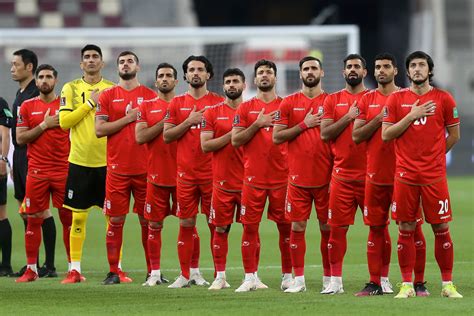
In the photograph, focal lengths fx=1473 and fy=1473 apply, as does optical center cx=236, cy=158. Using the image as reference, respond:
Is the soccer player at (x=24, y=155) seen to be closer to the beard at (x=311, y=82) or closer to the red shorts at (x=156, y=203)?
the red shorts at (x=156, y=203)

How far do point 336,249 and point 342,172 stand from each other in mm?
654

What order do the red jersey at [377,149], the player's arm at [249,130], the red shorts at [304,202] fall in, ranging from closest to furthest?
the red jersey at [377,149], the red shorts at [304,202], the player's arm at [249,130]

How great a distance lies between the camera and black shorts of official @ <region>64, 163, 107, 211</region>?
45.3ft

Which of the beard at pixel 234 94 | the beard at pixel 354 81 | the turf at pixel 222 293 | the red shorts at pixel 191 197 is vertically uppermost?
the beard at pixel 354 81

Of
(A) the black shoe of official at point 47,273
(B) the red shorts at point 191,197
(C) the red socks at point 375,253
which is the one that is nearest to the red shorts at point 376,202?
(C) the red socks at point 375,253

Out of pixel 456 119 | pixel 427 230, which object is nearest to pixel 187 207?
pixel 456 119

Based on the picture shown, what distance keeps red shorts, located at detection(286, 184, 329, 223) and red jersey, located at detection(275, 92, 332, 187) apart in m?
0.06

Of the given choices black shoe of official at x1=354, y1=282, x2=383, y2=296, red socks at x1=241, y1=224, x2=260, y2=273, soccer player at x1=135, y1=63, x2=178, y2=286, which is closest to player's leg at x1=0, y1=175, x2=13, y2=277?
soccer player at x1=135, y1=63, x2=178, y2=286

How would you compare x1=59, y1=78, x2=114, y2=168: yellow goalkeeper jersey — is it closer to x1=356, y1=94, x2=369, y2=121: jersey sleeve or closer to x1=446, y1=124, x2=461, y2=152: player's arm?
x1=356, y1=94, x2=369, y2=121: jersey sleeve

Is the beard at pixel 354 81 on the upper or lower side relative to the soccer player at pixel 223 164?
upper

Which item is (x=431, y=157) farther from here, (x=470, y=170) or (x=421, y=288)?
(x=470, y=170)

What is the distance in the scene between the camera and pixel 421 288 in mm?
12227

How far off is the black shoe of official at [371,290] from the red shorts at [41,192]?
336cm

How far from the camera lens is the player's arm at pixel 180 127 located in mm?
13117
